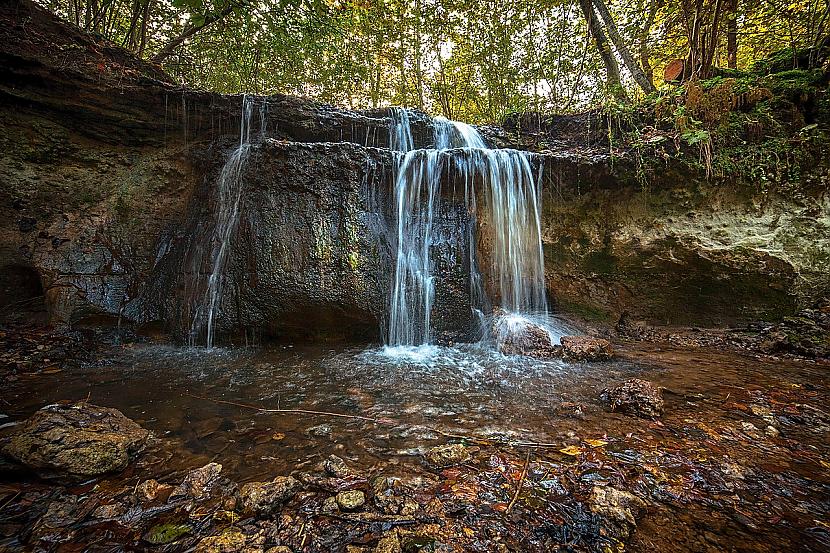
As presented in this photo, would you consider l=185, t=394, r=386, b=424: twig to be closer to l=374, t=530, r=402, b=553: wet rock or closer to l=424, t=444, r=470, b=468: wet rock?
l=424, t=444, r=470, b=468: wet rock

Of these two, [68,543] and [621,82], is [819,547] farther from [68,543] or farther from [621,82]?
[621,82]

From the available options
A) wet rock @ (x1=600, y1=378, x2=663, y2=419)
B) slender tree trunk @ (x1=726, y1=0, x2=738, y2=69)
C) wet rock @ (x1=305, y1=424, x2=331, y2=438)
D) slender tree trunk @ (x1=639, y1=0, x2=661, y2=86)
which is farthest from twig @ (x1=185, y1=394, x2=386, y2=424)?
slender tree trunk @ (x1=639, y1=0, x2=661, y2=86)

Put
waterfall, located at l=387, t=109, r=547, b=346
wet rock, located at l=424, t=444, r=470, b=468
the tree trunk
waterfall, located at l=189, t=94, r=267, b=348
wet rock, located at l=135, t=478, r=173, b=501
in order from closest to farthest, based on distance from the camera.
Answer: wet rock, located at l=135, t=478, r=173, b=501
wet rock, located at l=424, t=444, r=470, b=468
waterfall, located at l=189, t=94, r=267, b=348
waterfall, located at l=387, t=109, r=547, b=346
the tree trunk

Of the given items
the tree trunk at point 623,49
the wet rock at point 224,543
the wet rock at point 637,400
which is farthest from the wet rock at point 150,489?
the tree trunk at point 623,49

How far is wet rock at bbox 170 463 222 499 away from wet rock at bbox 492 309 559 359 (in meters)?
3.66

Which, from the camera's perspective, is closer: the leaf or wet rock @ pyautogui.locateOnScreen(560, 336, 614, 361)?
the leaf

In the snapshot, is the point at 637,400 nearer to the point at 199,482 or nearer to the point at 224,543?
the point at 224,543

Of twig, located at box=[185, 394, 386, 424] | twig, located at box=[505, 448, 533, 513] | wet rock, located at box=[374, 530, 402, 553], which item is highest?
twig, located at box=[505, 448, 533, 513]

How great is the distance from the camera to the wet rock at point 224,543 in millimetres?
1409

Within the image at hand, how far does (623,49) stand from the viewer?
7.30 m

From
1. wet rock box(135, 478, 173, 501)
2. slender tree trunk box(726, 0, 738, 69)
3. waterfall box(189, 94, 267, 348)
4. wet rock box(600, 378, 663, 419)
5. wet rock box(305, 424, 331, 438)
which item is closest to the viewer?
wet rock box(135, 478, 173, 501)

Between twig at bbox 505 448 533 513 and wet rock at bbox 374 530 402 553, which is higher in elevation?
twig at bbox 505 448 533 513

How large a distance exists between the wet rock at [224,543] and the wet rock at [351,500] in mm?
430

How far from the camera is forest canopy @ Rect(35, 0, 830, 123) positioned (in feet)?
20.1
